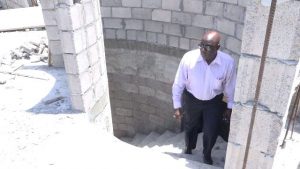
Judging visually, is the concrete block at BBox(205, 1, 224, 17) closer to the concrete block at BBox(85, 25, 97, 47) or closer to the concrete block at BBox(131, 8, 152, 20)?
the concrete block at BBox(131, 8, 152, 20)

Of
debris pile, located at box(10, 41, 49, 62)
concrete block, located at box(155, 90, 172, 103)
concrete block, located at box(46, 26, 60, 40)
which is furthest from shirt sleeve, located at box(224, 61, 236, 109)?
debris pile, located at box(10, 41, 49, 62)

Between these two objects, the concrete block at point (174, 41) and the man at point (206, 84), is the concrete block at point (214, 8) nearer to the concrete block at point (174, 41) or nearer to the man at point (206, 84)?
the concrete block at point (174, 41)

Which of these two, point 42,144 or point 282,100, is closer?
point 282,100

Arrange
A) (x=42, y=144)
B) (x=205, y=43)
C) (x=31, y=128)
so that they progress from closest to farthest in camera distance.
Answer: (x=205, y=43)
(x=42, y=144)
(x=31, y=128)

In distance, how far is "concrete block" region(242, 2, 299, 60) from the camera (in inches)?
79.4

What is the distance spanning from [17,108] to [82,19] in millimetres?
1693

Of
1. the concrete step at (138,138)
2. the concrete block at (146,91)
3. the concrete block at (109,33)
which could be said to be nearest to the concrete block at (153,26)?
the concrete block at (109,33)

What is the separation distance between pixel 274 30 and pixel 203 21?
11.5 feet

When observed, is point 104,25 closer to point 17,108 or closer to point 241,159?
point 17,108

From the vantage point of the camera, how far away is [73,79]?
390 cm

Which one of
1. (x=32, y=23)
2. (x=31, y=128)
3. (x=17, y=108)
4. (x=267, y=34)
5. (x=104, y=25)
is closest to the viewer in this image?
(x=267, y=34)

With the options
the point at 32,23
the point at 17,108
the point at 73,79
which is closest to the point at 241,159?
the point at 73,79

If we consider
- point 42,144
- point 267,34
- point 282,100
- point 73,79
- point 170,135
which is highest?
point 267,34

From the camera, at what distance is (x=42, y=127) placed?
397 cm
